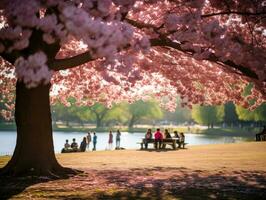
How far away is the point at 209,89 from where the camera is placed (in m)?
28.6

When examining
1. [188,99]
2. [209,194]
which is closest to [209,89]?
[188,99]

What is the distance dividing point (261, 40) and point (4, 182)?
12.6m

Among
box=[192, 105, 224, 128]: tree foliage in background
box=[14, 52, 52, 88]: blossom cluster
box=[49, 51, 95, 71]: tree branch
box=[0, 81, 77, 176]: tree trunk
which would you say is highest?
box=[192, 105, 224, 128]: tree foliage in background

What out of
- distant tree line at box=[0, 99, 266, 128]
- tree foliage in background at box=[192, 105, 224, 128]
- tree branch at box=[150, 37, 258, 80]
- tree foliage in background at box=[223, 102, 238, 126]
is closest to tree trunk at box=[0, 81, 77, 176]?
tree branch at box=[150, 37, 258, 80]

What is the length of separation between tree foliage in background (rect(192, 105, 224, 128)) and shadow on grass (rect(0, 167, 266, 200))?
9323cm

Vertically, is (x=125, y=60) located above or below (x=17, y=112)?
above

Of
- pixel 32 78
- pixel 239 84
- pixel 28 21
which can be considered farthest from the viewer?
pixel 239 84

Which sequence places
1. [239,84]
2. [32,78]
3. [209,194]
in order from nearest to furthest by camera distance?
[32,78] < [209,194] < [239,84]

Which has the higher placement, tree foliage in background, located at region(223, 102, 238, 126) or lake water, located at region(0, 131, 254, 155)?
tree foliage in background, located at region(223, 102, 238, 126)

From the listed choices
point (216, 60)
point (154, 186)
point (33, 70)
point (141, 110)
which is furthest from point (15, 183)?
point (141, 110)

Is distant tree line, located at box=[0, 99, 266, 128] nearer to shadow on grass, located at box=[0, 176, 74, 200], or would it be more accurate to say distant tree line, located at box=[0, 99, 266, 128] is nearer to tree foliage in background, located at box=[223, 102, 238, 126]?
tree foliage in background, located at box=[223, 102, 238, 126]

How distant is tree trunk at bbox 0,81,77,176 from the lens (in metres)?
17.8

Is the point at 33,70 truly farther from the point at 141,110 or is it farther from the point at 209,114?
the point at 141,110

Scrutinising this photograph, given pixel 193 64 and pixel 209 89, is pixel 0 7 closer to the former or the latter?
pixel 193 64
